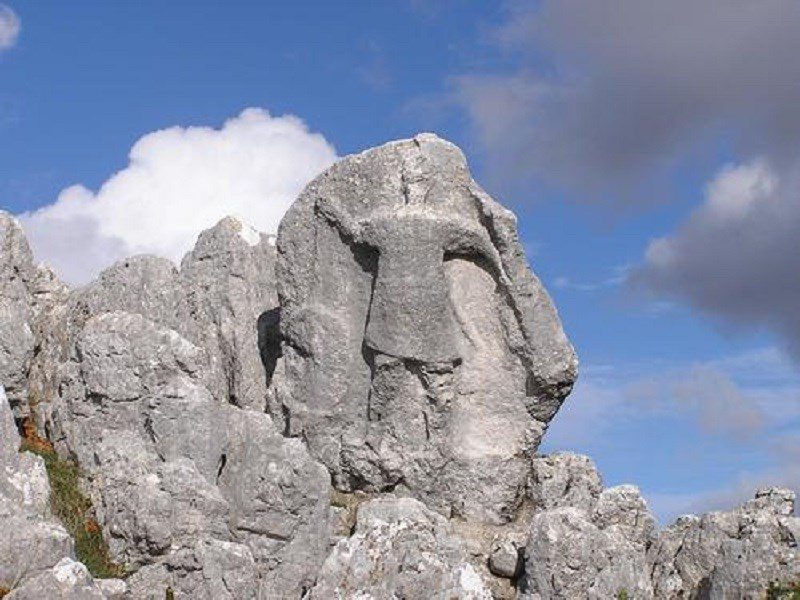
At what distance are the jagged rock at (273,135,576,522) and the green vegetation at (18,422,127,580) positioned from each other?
4343mm

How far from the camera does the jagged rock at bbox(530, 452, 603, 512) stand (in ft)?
85.0

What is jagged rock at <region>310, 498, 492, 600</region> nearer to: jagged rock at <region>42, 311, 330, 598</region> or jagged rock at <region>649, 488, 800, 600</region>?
jagged rock at <region>42, 311, 330, 598</region>

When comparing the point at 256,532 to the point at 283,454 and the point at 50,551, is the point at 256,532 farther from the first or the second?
the point at 50,551

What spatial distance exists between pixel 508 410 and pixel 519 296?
6.54 feet

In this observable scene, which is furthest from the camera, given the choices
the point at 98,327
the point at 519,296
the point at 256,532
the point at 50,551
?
the point at 519,296

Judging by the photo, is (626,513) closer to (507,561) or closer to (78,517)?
(507,561)

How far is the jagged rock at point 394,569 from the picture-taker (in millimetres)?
20312

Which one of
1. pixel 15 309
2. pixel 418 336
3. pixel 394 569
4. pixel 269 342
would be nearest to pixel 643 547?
pixel 418 336

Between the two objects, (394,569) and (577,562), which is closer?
(394,569)

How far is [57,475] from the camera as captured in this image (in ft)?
75.6

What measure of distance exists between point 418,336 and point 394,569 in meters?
5.80

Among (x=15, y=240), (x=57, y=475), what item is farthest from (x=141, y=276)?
(x=57, y=475)

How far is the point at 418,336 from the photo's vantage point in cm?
2536

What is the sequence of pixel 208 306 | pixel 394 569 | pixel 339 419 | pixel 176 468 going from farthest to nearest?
1. pixel 208 306
2. pixel 339 419
3. pixel 176 468
4. pixel 394 569
